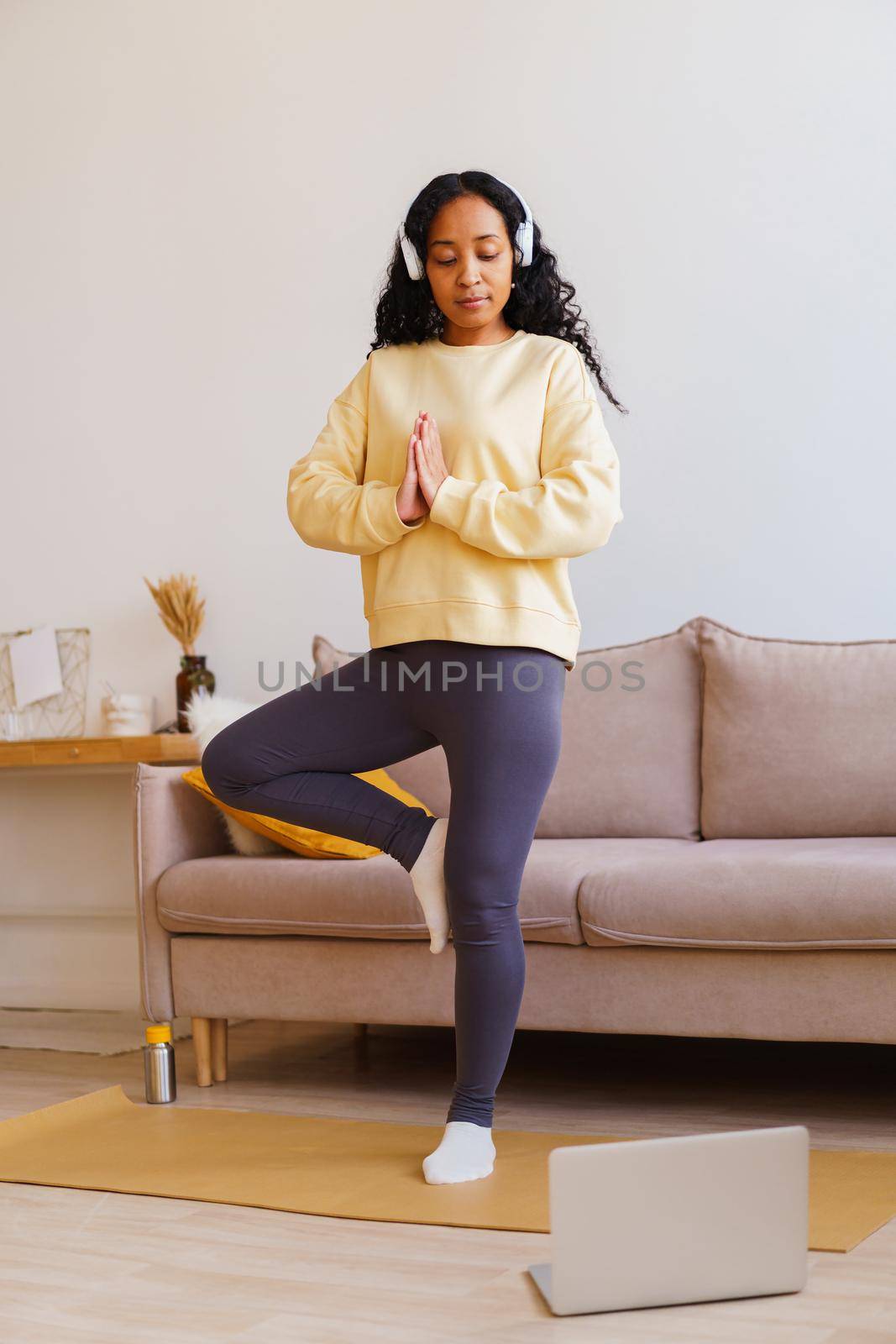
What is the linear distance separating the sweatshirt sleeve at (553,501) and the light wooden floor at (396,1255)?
3.04 ft

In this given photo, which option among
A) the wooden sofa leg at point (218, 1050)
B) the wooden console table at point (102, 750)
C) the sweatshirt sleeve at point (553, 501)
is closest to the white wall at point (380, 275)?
the wooden console table at point (102, 750)

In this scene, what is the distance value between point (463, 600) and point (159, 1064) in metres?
1.23

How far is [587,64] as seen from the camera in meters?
3.38

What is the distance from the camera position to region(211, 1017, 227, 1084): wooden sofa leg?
2822mm

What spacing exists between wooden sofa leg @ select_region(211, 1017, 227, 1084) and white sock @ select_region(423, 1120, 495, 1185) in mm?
935

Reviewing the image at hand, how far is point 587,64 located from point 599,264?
506 millimetres

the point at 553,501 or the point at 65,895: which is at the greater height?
the point at 553,501

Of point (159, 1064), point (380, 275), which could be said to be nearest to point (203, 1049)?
point (159, 1064)

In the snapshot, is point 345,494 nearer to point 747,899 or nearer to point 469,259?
point 469,259

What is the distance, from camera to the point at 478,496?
1.90m

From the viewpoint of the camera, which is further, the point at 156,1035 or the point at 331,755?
the point at 156,1035

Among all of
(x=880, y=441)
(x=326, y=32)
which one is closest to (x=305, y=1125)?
(x=880, y=441)

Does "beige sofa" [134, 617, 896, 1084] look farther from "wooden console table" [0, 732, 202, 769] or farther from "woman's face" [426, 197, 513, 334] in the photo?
"woman's face" [426, 197, 513, 334]

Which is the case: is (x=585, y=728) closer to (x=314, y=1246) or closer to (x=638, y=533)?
(x=638, y=533)
